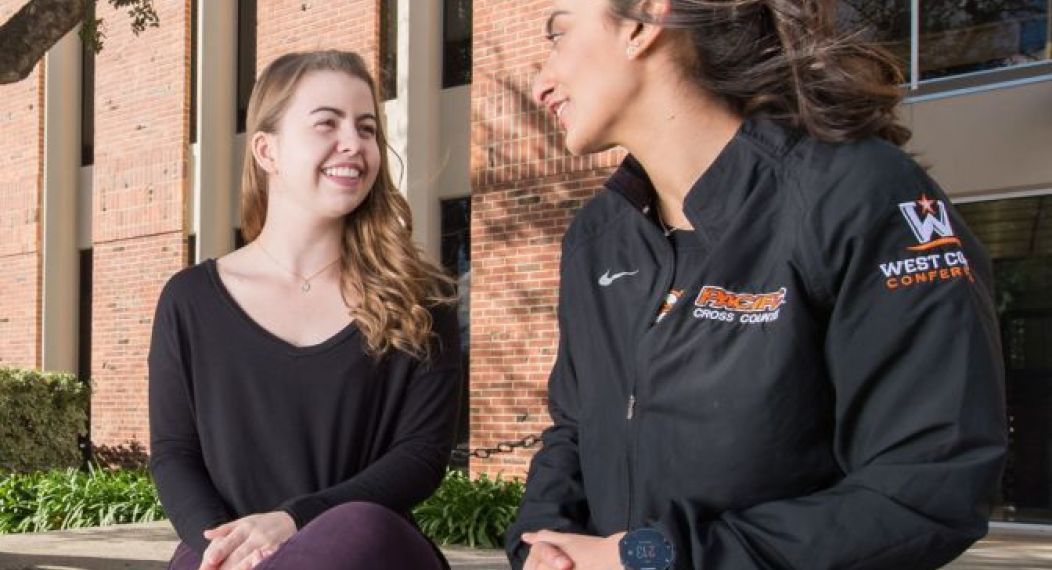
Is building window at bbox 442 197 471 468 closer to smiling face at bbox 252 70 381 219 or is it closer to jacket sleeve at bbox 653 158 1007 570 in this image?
smiling face at bbox 252 70 381 219

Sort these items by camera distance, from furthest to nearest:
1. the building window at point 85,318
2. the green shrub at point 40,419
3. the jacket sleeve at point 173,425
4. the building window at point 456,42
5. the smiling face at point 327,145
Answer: the building window at point 85,318
the green shrub at point 40,419
the building window at point 456,42
the smiling face at point 327,145
the jacket sleeve at point 173,425

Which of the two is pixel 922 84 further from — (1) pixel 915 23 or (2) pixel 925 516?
(2) pixel 925 516

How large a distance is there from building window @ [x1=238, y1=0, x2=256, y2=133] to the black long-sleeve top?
10.8 m

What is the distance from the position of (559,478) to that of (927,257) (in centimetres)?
87

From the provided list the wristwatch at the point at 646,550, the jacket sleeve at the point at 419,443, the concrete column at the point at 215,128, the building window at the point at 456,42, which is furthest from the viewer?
the concrete column at the point at 215,128

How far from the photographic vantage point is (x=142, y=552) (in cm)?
771

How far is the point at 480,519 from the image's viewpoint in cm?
812

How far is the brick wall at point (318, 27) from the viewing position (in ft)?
37.9

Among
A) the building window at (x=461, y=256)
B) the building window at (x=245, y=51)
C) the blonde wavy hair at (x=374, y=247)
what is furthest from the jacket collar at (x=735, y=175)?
the building window at (x=245, y=51)

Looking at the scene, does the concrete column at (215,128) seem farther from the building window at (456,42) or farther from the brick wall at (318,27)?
the building window at (456,42)

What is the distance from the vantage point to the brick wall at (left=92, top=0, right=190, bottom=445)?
13531 millimetres

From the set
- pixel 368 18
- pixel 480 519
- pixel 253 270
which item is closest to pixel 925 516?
pixel 253 270

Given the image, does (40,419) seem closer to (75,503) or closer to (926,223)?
(75,503)

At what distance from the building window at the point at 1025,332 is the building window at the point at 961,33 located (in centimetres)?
107
